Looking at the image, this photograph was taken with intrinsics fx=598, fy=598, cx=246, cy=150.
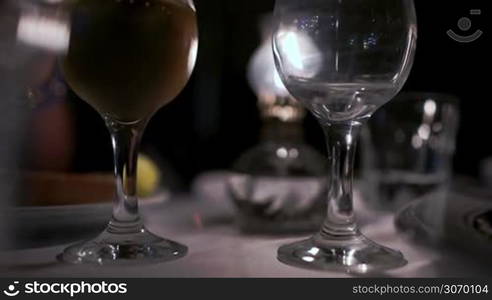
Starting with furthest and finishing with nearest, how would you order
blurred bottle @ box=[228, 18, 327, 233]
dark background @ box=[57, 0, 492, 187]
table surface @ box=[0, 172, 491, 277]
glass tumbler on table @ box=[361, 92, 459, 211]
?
1. dark background @ box=[57, 0, 492, 187]
2. glass tumbler on table @ box=[361, 92, 459, 211]
3. blurred bottle @ box=[228, 18, 327, 233]
4. table surface @ box=[0, 172, 491, 277]

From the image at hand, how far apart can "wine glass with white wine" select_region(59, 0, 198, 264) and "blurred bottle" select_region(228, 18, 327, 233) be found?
0.47 feet

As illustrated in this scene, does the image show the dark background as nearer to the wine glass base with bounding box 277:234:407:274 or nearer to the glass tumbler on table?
the glass tumbler on table

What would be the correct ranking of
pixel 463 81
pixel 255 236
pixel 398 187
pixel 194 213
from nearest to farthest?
1. pixel 255 236
2. pixel 194 213
3. pixel 398 187
4. pixel 463 81

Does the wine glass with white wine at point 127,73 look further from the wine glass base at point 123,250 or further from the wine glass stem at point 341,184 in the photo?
the wine glass stem at point 341,184

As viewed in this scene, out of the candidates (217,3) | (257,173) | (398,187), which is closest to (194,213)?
(257,173)

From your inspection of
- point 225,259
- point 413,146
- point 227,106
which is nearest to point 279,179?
point 413,146

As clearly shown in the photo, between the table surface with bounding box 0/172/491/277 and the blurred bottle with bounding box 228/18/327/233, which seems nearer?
the table surface with bounding box 0/172/491/277

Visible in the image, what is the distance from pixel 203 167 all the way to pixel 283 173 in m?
0.85

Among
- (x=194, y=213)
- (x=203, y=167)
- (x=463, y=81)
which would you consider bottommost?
(x=203, y=167)

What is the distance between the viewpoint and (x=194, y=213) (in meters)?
0.68

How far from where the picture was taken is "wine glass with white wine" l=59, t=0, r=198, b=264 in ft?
1.36

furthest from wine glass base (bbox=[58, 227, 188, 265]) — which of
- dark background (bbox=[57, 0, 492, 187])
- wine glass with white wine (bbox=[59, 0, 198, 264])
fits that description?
dark background (bbox=[57, 0, 492, 187])

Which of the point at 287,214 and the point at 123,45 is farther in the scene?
the point at 287,214

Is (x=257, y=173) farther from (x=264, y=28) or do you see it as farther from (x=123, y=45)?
(x=264, y=28)
